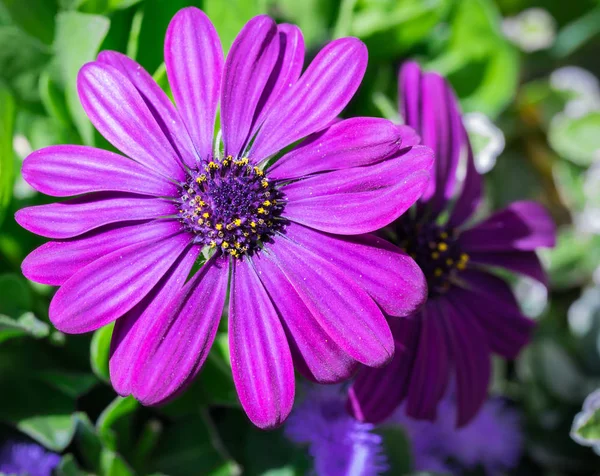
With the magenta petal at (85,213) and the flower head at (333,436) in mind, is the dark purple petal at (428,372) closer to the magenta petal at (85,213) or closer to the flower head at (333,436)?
the flower head at (333,436)

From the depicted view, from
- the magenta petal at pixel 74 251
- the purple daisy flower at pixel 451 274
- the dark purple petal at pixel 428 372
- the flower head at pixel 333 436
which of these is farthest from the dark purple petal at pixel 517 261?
the magenta petal at pixel 74 251

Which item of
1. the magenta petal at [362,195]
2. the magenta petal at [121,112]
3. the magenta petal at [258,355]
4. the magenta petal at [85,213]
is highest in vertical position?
the magenta petal at [121,112]

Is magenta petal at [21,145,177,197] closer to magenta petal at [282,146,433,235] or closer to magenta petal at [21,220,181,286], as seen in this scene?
magenta petal at [21,220,181,286]

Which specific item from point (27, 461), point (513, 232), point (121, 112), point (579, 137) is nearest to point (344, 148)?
point (121, 112)

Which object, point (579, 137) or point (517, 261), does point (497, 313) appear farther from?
point (579, 137)

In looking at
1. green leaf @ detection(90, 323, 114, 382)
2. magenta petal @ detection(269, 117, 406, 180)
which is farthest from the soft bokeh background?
magenta petal @ detection(269, 117, 406, 180)
